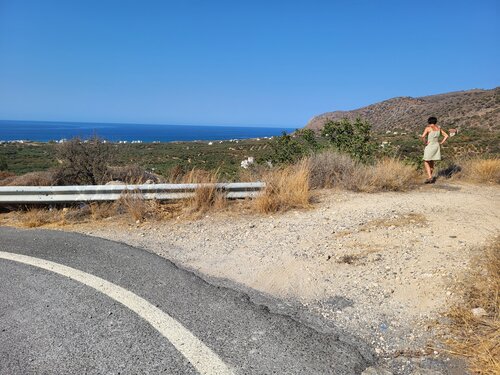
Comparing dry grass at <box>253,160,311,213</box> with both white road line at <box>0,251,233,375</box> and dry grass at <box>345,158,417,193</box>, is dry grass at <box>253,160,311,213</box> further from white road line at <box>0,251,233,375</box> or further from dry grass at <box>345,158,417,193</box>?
white road line at <box>0,251,233,375</box>

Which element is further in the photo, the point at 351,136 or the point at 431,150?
the point at 351,136

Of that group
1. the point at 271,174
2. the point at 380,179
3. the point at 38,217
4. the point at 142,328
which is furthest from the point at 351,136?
the point at 142,328

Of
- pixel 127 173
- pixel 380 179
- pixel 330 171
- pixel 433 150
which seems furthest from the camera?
pixel 127 173

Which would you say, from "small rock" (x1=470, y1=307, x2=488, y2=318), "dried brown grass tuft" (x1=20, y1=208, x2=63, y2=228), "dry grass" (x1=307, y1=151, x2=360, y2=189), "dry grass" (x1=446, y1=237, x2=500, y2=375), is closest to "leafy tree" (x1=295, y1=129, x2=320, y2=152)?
"dry grass" (x1=307, y1=151, x2=360, y2=189)

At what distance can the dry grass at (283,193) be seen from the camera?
25.2ft

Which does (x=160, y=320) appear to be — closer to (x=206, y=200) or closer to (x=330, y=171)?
(x=206, y=200)

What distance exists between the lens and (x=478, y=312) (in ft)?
11.9

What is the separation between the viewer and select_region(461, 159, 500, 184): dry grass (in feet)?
35.6

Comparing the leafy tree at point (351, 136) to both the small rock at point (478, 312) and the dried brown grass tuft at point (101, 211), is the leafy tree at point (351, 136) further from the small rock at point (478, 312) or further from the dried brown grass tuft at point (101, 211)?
the small rock at point (478, 312)

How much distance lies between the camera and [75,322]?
3.62 metres

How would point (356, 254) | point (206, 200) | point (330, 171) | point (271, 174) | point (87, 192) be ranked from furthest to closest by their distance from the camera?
1. point (330, 171)
2. point (271, 174)
3. point (87, 192)
4. point (206, 200)
5. point (356, 254)

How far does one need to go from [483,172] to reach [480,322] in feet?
28.6

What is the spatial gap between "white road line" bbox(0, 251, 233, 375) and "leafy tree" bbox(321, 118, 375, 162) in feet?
33.0

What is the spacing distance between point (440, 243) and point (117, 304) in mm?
4149
